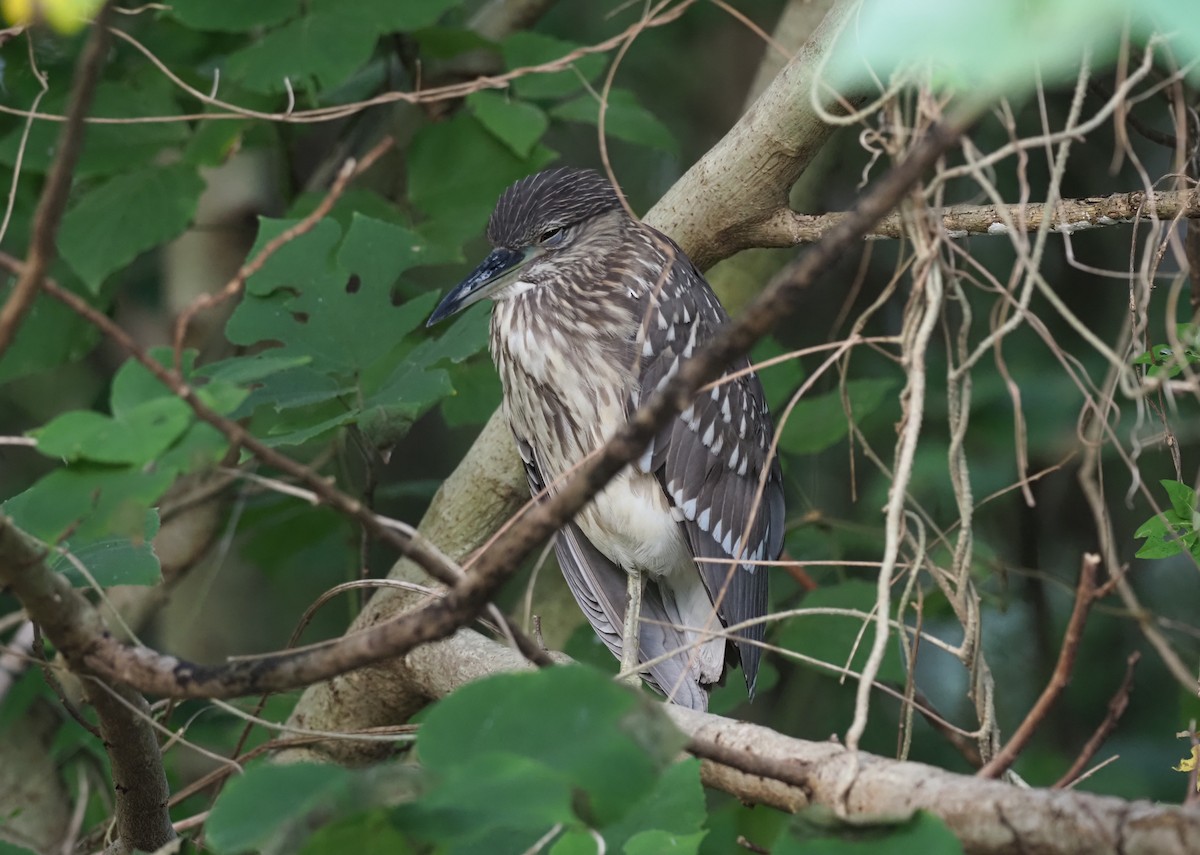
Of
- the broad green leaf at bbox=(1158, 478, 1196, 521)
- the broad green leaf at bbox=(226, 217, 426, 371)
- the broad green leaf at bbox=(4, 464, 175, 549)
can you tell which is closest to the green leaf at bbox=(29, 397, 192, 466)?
the broad green leaf at bbox=(4, 464, 175, 549)

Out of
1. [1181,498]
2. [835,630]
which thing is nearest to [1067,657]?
[1181,498]

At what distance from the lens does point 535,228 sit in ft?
7.69

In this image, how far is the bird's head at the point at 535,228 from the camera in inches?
91.0

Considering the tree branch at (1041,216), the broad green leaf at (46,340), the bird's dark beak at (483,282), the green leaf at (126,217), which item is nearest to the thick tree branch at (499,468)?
the tree branch at (1041,216)

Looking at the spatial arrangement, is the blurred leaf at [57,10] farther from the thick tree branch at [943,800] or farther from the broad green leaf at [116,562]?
the thick tree branch at [943,800]

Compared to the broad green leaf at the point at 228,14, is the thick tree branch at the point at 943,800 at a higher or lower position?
lower

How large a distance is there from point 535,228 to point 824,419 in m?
0.72

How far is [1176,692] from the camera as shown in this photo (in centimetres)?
303

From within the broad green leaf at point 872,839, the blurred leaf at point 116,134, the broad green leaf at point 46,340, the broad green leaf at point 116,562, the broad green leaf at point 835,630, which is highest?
the blurred leaf at point 116,134

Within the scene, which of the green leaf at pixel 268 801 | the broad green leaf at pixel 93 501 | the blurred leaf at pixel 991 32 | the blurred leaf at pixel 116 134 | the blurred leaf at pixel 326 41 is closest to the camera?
the blurred leaf at pixel 991 32

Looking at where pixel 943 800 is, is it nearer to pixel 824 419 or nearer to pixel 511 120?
pixel 824 419

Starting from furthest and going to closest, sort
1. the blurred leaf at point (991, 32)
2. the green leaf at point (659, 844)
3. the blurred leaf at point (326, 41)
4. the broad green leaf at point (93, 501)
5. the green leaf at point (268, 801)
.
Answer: the blurred leaf at point (326, 41) < the green leaf at point (659, 844) < the broad green leaf at point (93, 501) < the green leaf at point (268, 801) < the blurred leaf at point (991, 32)

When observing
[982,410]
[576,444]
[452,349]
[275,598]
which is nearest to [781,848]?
[452,349]

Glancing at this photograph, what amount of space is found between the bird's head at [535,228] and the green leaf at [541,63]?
17 cm
